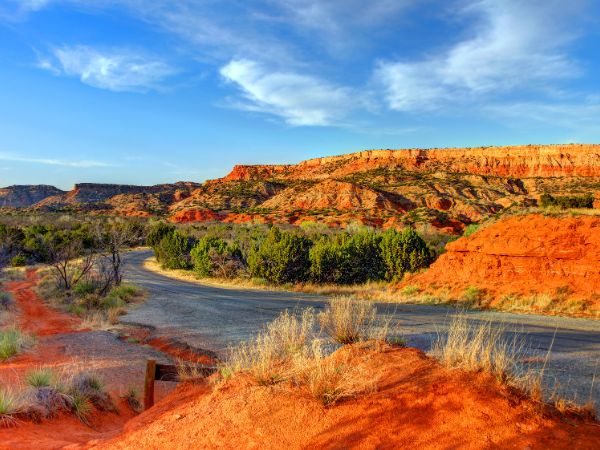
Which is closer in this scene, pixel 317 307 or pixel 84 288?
pixel 317 307

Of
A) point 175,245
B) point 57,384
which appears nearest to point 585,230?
point 57,384

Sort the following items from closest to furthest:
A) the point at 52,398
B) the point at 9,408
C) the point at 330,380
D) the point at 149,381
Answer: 1. the point at 330,380
2. the point at 9,408
3. the point at 149,381
4. the point at 52,398

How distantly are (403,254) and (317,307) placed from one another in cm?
816

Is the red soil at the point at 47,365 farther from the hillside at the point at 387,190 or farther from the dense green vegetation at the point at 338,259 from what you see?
the hillside at the point at 387,190

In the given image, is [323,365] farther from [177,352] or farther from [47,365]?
[47,365]

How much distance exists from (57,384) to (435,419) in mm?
6115

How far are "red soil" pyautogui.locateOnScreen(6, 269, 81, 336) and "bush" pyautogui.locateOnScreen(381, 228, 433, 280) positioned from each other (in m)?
15.2

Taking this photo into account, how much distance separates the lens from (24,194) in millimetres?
143625

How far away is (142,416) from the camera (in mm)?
6215

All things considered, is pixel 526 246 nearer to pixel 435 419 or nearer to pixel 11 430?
pixel 435 419

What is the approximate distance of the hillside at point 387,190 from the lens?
6488 cm

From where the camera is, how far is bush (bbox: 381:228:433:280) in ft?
76.6

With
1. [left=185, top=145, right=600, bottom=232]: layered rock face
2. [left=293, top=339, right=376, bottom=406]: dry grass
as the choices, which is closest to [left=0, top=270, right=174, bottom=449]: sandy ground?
[left=293, top=339, right=376, bottom=406]: dry grass

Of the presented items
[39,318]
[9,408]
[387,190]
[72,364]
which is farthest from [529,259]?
[387,190]
